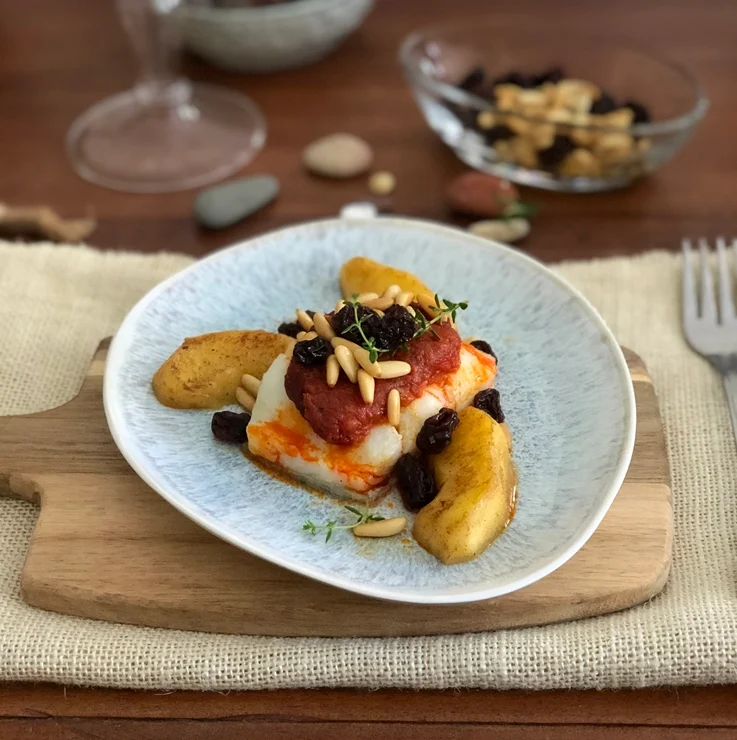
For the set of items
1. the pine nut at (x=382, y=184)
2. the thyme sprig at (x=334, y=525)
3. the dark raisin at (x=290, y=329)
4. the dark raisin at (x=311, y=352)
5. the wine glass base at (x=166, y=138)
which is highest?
the dark raisin at (x=311, y=352)

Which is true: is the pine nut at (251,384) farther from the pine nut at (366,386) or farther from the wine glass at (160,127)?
the wine glass at (160,127)

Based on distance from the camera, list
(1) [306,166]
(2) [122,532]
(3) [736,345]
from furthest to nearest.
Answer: (1) [306,166]
(3) [736,345]
(2) [122,532]

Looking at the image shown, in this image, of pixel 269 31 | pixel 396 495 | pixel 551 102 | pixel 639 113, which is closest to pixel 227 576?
pixel 396 495

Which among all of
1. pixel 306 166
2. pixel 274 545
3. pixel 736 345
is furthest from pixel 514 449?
pixel 306 166

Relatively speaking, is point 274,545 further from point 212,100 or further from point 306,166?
point 212,100

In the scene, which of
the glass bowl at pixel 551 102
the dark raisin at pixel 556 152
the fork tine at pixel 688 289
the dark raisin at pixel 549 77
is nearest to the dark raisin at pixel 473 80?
the glass bowl at pixel 551 102

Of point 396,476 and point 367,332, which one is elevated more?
point 367,332

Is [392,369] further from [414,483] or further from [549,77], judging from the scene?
[549,77]
